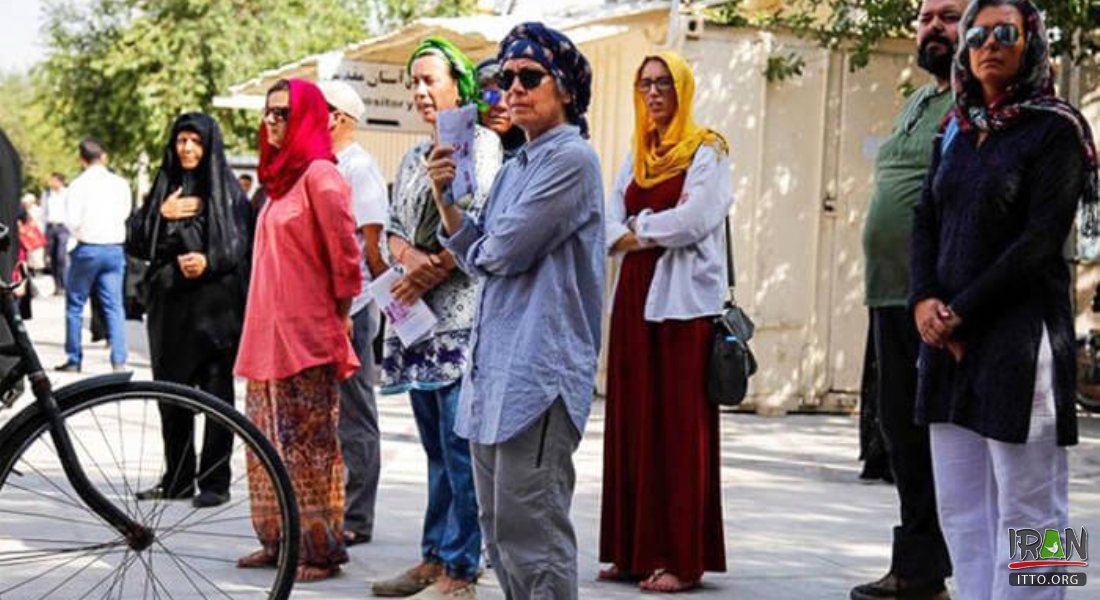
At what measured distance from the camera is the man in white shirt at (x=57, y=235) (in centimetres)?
3091

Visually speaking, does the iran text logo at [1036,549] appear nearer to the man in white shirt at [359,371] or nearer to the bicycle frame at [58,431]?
the bicycle frame at [58,431]

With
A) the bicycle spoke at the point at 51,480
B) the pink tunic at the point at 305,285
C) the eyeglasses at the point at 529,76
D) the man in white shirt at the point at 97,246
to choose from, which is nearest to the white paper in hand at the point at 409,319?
the pink tunic at the point at 305,285

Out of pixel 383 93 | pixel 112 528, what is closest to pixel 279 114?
pixel 112 528

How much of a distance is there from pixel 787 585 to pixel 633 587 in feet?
1.96

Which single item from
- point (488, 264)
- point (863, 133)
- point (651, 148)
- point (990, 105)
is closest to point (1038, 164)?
point (990, 105)

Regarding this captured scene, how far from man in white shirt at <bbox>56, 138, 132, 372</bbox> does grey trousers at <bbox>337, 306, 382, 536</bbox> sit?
8.16 m

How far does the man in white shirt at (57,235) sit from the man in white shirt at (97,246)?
13.8 m

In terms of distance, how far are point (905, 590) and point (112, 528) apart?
8.81ft

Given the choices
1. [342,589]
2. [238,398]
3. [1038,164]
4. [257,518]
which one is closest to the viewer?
[1038,164]

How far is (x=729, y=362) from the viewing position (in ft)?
23.0

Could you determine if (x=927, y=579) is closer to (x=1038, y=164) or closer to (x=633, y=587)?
(x=633, y=587)

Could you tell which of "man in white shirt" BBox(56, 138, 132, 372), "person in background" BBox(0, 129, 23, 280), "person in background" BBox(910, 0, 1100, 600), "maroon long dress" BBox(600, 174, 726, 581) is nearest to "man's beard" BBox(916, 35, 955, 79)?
"person in background" BBox(910, 0, 1100, 600)

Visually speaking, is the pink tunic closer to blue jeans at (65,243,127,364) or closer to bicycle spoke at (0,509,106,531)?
bicycle spoke at (0,509,106,531)

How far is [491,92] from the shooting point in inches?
279
